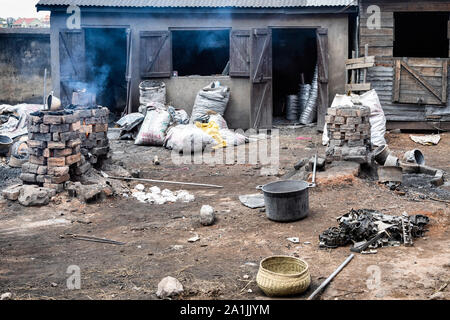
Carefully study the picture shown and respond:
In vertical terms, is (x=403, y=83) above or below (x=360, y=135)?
above

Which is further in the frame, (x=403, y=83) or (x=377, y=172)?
(x=403, y=83)

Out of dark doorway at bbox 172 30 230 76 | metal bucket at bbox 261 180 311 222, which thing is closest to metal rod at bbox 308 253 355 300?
metal bucket at bbox 261 180 311 222

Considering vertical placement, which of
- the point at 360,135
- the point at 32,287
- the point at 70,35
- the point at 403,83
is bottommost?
the point at 32,287

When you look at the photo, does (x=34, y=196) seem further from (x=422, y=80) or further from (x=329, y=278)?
(x=422, y=80)

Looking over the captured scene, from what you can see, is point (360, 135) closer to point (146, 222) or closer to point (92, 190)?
point (146, 222)

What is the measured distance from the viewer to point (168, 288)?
3.92 meters

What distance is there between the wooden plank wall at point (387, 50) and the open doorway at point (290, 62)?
417cm

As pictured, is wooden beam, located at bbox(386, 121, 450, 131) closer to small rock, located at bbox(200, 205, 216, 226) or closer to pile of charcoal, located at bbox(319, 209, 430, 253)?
pile of charcoal, located at bbox(319, 209, 430, 253)

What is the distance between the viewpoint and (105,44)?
15922 millimetres

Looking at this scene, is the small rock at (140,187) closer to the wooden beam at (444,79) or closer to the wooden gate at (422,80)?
the wooden gate at (422,80)

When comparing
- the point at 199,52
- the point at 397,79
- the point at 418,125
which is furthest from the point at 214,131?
the point at 199,52

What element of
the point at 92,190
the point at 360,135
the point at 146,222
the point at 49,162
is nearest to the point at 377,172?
the point at 360,135

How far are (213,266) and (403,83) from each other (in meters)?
8.90

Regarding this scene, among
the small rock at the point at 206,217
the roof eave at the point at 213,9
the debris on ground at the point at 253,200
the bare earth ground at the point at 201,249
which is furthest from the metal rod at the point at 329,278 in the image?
the roof eave at the point at 213,9
